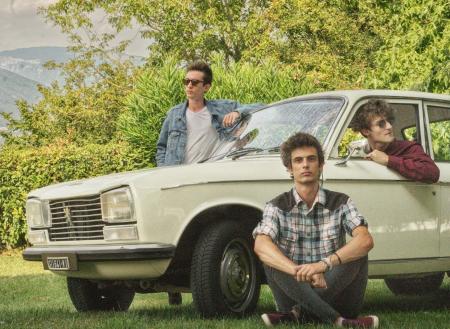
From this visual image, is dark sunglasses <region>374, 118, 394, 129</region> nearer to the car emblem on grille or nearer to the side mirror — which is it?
the side mirror

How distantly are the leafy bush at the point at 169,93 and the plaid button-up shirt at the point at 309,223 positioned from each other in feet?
42.7

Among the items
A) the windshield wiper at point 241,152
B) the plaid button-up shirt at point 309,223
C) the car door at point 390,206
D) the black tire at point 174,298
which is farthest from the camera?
the black tire at point 174,298

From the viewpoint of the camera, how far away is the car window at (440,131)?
24.7ft

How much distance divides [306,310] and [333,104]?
188 cm

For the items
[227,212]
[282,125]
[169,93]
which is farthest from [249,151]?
[169,93]

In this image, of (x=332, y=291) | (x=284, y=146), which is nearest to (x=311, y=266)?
(x=332, y=291)

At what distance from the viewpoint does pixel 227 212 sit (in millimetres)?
6465

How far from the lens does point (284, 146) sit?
5.72 metres

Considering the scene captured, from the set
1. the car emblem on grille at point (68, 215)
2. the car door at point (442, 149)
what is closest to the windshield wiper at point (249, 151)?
the car emblem on grille at point (68, 215)

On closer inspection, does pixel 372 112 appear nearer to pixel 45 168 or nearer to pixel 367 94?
pixel 367 94

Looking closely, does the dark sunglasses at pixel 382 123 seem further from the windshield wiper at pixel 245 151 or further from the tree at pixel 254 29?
the tree at pixel 254 29

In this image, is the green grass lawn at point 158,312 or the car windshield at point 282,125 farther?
the car windshield at point 282,125

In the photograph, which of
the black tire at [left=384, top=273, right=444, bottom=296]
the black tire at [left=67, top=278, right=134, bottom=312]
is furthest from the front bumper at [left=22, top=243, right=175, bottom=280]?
the black tire at [left=384, top=273, right=444, bottom=296]

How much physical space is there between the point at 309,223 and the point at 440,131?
7.85 ft
